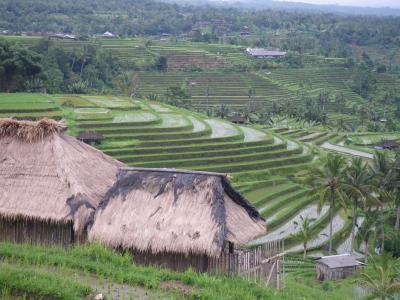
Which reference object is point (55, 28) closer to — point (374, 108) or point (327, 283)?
point (374, 108)

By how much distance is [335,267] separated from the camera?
18.1 meters

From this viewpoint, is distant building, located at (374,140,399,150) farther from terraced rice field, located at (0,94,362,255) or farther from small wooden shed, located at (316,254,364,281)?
small wooden shed, located at (316,254,364,281)

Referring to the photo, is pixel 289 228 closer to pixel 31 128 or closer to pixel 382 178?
pixel 382 178

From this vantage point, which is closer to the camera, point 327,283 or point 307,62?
point 327,283

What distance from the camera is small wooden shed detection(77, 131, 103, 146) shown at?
24.8 meters

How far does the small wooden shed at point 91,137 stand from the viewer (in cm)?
2478

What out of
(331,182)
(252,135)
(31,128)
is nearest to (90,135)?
(252,135)

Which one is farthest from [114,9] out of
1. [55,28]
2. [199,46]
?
[199,46]

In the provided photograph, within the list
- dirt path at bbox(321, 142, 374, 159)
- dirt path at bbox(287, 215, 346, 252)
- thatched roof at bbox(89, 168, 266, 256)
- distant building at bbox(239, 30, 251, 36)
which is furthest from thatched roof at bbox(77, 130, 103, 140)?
distant building at bbox(239, 30, 251, 36)

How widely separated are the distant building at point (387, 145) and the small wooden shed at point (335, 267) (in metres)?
21.5

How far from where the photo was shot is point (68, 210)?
1073 cm

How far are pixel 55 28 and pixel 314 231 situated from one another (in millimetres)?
67272

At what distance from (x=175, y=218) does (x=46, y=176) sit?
2.90 m

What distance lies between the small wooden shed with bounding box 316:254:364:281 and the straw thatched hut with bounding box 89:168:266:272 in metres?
8.19
